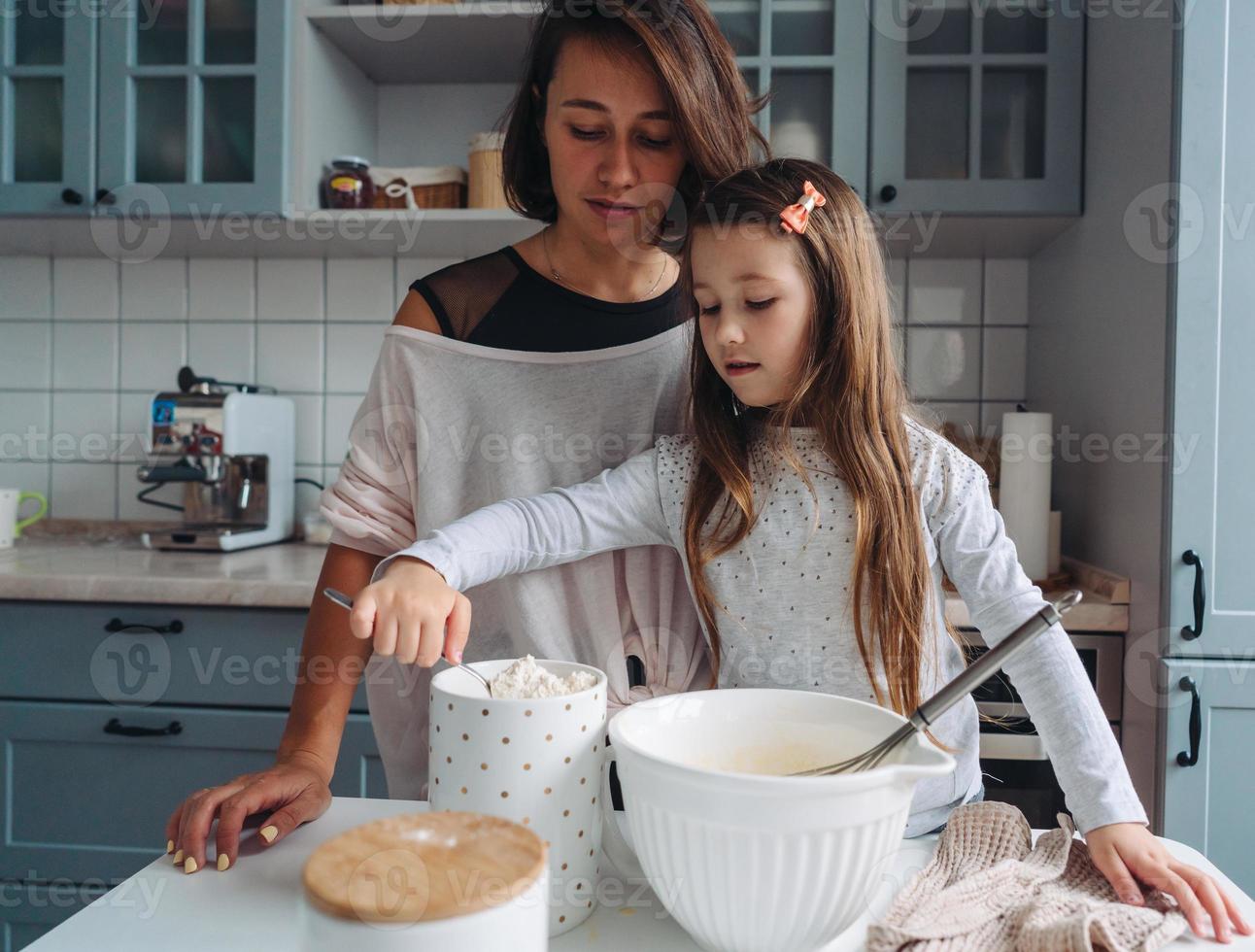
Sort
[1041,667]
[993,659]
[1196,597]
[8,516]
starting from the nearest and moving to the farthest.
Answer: [993,659] < [1041,667] < [1196,597] < [8,516]

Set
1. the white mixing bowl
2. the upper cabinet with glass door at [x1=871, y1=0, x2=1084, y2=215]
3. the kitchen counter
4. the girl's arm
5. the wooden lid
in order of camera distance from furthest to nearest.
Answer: the upper cabinet with glass door at [x1=871, y1=0, x2=1084, y2=215] < the kitchen counter < the girl's arm < the white mixing bowl < the wooden lid

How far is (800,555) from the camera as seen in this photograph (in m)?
0.90

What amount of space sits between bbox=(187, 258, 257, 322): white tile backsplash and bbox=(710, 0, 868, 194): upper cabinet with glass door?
1217 millimetres

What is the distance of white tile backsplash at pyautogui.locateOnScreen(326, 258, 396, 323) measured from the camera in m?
2.18

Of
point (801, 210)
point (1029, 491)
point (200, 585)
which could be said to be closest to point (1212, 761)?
point (1029, 491)

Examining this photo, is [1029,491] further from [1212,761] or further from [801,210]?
[801,210]

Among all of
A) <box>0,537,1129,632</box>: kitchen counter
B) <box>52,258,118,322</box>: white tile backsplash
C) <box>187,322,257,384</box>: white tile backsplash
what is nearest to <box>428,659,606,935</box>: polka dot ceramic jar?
<box>0,537,1129,632</box>: kitchen counter

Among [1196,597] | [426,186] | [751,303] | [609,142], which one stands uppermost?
[426,186]

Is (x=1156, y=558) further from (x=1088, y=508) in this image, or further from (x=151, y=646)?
(x=151, y=646)

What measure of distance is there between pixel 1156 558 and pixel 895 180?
0.81m

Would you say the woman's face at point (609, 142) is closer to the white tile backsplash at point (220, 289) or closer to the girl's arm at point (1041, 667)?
the girl's arm at point (1041, 667)

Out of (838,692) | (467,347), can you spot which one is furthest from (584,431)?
(838,692)

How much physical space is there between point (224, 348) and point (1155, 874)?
2129mm

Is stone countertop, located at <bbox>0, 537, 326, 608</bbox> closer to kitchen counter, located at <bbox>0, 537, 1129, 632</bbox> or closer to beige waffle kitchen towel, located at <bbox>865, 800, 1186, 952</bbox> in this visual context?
kitchen counter, located at <bbox>0, 537, 1129, 632</bbox>
